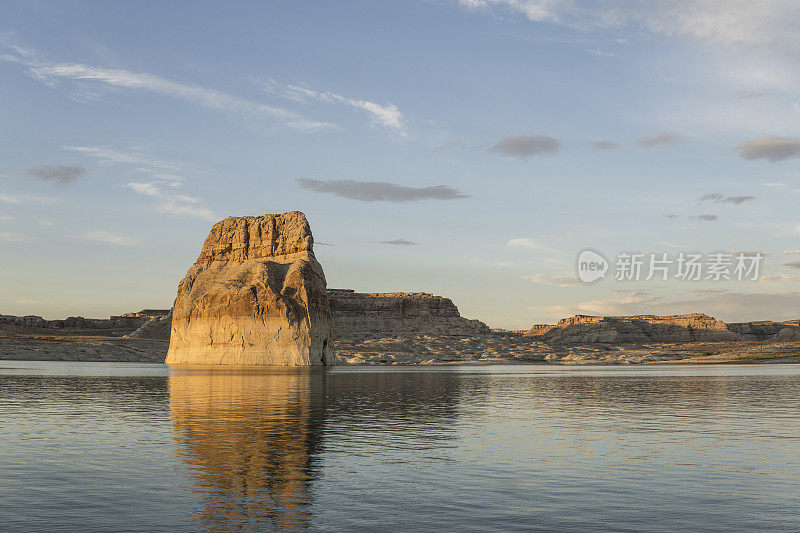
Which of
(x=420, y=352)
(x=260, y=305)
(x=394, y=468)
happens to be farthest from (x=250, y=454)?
(x=420, y=352)

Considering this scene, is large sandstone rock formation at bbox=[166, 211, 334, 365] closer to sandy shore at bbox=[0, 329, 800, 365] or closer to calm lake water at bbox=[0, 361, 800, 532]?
sandy shore at bbox=[0, 329, 800, 365]

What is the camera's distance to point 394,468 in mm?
19656

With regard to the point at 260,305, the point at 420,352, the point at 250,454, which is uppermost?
the point at 260,305

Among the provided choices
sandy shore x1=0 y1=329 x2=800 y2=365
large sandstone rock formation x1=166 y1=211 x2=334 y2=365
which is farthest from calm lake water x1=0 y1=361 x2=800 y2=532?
sandy shore x1=0 y1=329 x2=800 y2=365

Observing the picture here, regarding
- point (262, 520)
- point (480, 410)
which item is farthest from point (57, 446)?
point (480, 410)

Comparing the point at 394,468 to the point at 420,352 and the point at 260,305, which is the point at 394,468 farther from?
the point at 420,352

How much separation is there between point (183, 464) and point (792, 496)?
620 inches

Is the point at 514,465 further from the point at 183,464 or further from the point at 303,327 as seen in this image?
the point at 303,327

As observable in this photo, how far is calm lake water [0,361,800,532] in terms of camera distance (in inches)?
566

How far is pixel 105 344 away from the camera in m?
158

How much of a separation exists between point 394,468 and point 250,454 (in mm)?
4797

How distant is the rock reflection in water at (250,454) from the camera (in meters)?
14.6

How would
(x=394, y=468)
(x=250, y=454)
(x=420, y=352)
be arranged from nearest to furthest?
1. (x=394, y=468)
2. (x=250, y=454)
3. (x=420, y=352)

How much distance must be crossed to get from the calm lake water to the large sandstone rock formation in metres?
64.4
